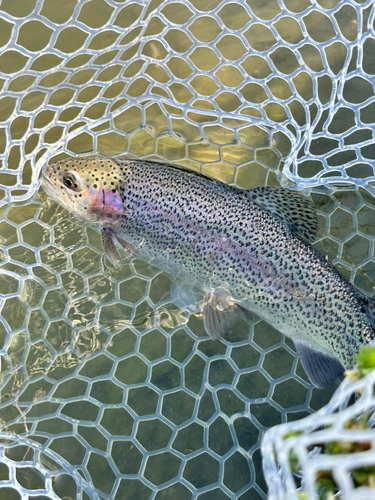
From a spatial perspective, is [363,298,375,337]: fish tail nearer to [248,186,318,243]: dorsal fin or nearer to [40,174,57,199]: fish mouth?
[248,186,318,243]: dorsal fin

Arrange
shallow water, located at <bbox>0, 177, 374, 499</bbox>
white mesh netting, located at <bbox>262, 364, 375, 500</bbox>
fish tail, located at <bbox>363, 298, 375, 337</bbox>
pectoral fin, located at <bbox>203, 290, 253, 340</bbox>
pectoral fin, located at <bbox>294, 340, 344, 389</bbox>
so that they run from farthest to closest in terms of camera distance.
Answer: pectoral fin, located at <bbox>203, 290, 253, 340</bbox> → shallow water, located at <bbox>0, 177, 374, 499</bbox> → pectoral fin, located at <bbox>294, 340, 344, 389</bbox> → fish tail, located at <bbox>363, 298, 375, 337</bbox> → white mesh netting, located at <bbox>262, 364, 375, 500</bbox>

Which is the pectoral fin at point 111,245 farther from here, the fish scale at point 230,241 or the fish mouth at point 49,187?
the fish mouth at point 49,187

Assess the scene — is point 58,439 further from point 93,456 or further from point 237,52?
point 237,52

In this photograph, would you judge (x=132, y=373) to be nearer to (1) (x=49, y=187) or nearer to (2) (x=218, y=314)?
(2) (x=218, y=314)

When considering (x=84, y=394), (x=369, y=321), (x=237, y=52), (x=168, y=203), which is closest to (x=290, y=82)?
(x=237, y=52)

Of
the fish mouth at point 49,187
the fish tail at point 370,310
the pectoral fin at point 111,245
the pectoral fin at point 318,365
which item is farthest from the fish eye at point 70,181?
the fish tail at point 370,310

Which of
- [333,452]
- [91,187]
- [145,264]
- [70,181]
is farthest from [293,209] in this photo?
[333,452]

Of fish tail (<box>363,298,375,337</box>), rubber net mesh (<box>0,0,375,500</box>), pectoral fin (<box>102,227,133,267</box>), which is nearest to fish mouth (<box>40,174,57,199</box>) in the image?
rubber net mesh (<box>0,0,375,500</box>)
